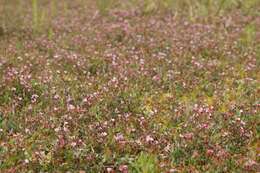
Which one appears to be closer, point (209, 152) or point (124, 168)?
point (124, 168)

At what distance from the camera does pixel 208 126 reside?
9.30 metres

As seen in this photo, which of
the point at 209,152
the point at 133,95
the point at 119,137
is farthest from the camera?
the point at 133,95

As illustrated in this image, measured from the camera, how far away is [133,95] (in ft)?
36.4

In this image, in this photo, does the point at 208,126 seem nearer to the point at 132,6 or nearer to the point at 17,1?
the point at 132,6

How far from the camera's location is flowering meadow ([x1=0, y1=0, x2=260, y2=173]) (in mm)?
8477

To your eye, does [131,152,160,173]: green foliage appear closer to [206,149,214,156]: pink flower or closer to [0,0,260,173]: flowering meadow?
[0,0,260,173]: flowering meadow

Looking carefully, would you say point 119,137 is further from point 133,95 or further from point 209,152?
point 133,95

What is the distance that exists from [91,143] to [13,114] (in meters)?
1.90

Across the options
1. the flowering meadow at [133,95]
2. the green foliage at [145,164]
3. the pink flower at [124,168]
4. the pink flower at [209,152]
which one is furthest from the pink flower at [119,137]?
the pink flower at [209,152]

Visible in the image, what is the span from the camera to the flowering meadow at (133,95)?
8.48 m

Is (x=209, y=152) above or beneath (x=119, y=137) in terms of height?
beneath

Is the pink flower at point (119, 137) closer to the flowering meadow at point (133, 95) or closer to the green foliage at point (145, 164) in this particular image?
the flowering meadow at point (133, 95)

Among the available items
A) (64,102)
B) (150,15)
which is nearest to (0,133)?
(64,102)

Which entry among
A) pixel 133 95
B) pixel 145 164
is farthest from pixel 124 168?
pixel 133 95
